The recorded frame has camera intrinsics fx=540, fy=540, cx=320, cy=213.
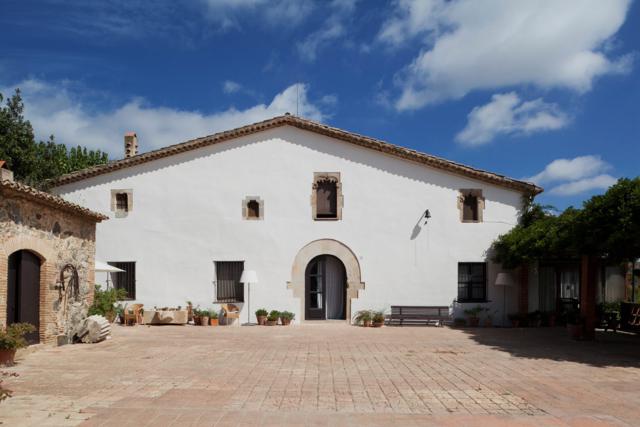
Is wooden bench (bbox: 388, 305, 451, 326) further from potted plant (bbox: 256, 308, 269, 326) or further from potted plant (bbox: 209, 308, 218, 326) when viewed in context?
potted plant (bbox: 209, 308, 218, 326)

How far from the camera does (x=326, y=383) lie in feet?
26.9

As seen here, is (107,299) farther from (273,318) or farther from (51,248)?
(51,248)

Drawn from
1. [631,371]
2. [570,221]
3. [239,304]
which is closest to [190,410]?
[631,371]

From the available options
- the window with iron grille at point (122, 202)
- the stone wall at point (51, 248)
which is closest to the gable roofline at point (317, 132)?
the window with iron grille at point (122, 202)

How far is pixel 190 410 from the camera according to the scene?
6.54m

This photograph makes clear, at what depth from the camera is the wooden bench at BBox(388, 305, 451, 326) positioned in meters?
17.5

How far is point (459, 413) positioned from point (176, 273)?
13.2 meters

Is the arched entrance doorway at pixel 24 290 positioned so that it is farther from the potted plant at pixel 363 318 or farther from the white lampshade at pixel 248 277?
the potted plant at pixel 363 318

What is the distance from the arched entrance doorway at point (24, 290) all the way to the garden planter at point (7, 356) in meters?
1.28

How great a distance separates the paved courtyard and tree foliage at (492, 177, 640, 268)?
89.3 inches

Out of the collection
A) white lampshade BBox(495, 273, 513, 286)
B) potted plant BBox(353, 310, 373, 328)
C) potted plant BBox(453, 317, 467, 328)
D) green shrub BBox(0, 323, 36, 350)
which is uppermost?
white lampshade BBox(495, 273, 513, 286)

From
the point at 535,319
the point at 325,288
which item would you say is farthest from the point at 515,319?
the point at 325,288

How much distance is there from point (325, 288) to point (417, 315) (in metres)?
3.24

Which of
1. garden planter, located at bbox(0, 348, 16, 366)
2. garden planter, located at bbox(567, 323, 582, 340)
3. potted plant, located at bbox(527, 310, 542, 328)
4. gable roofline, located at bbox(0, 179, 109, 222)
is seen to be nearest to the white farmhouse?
potted plant, located at bbox(527, 310, 542, 328)
